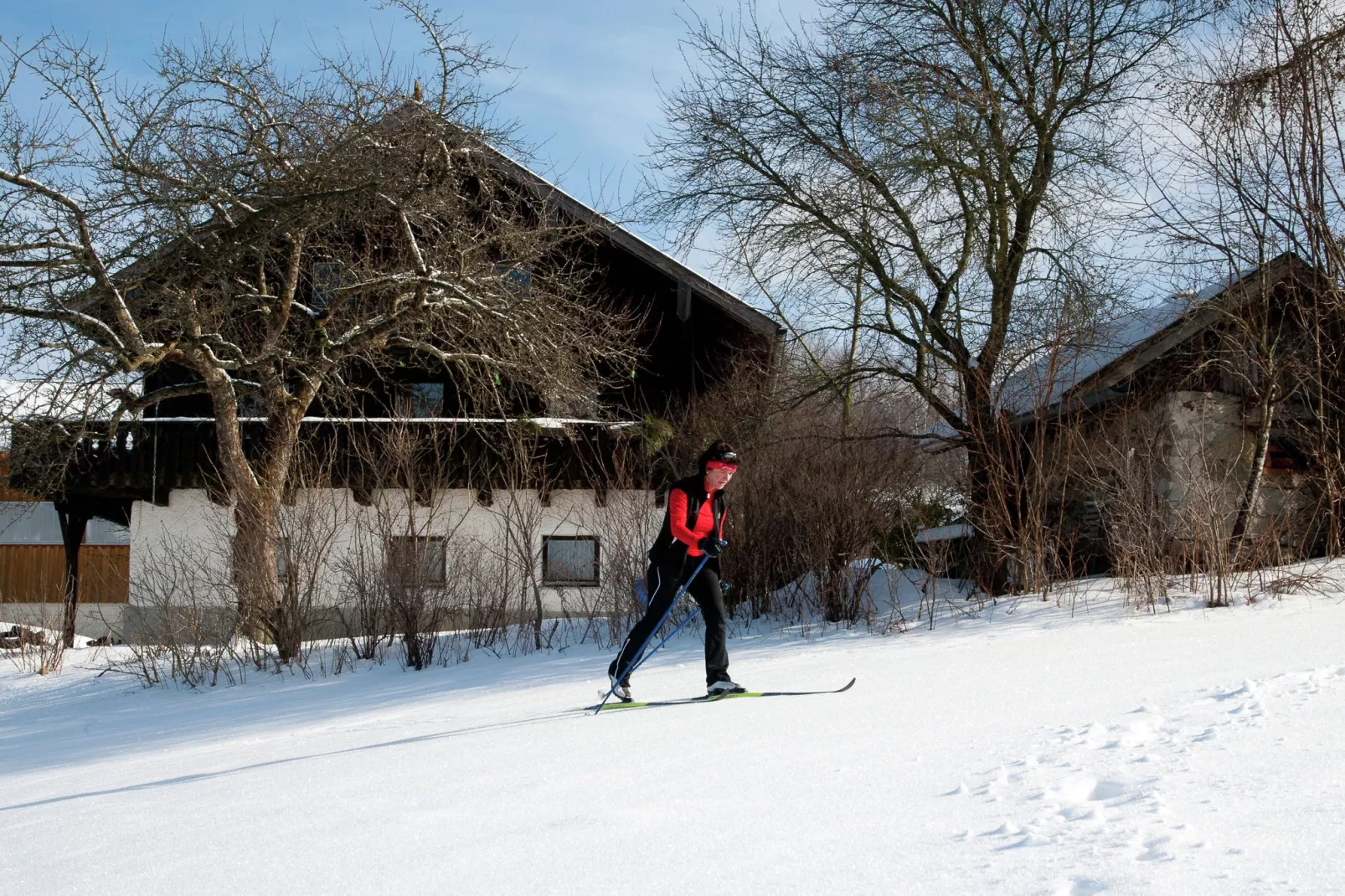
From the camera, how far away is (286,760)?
716cm

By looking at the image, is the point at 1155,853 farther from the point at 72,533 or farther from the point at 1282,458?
the point at 72,533

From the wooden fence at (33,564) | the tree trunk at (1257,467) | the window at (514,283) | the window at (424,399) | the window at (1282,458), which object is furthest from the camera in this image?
the wooden fence at (33,564)

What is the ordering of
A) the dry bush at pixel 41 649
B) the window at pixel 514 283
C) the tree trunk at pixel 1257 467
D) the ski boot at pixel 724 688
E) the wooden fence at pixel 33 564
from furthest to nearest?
Answer: the wooden fence at pixel 33 564 → the window at pixel 514 283 → the dry bush at pixel 41 649 → the tree trunk at pixel 1257 467 → the ski boot at pixel 724 688

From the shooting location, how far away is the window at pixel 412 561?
12.7m

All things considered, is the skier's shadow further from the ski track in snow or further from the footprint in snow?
the footprint in snow

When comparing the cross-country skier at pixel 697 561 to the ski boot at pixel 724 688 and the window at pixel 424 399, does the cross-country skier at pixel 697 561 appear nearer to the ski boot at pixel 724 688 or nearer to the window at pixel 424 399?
the ski boot at pixel 724 688

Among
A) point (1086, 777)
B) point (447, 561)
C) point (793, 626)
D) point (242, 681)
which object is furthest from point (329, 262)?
point (1086, 777)

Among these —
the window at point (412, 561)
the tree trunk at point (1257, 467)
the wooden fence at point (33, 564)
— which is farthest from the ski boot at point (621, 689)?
the wooden fence at point (33, 564)

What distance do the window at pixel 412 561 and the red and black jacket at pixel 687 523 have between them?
5.20 m

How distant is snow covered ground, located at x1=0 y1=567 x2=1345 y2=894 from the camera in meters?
3.82

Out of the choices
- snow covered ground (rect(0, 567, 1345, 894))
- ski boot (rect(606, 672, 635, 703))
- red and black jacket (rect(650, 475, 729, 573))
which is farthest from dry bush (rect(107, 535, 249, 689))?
red and black jacket (rect(650, 475, 729, 573))

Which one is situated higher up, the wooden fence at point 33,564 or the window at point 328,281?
the window at point 328,281

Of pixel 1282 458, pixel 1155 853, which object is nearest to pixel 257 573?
pixel 1155 853

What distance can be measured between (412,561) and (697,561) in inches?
217
